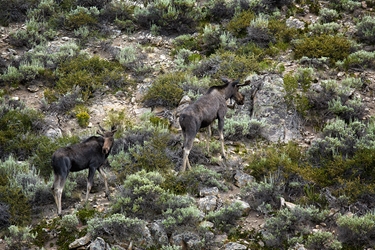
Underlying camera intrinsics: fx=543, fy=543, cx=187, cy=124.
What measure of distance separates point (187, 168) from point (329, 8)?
477 inches

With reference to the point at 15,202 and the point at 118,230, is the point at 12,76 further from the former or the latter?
the point at 118,230

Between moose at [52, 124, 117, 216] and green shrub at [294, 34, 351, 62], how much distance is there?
897 cm

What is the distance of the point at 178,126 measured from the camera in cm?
1667

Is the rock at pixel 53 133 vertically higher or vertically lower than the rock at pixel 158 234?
lower

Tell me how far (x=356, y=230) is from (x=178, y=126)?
6963 mm

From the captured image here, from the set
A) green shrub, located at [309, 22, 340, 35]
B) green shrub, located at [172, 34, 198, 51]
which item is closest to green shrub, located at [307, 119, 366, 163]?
green shrub, located at [309, 22, 340, 35]

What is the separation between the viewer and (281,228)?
11.6 m

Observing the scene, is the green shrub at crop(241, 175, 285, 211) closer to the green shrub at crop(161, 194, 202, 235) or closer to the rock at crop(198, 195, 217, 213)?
the rock at crop(198, 195, 217, 213)

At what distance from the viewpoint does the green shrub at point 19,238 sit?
11.4 meters

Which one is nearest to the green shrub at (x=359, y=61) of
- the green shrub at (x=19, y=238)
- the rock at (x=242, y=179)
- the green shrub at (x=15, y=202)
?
the rock at (x=242, y=179)

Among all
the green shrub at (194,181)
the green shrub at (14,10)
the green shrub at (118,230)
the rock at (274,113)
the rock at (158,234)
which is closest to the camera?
the green shrub at (118,230)

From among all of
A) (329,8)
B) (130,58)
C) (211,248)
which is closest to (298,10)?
(329,8)

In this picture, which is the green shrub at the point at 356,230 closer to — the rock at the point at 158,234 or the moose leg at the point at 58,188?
the rock at the point at 158,234

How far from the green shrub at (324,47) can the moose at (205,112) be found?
453cm
